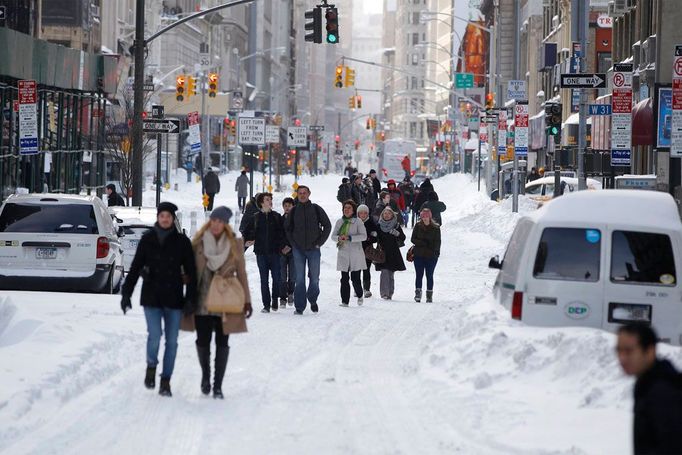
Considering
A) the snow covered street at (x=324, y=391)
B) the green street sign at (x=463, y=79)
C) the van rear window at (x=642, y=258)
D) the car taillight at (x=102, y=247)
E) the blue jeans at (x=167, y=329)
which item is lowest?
the snow covered street at (x=324, y=391)

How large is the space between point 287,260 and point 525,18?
7060cm

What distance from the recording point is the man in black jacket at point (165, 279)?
507 inches

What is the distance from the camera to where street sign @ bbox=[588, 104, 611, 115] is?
29.1 m

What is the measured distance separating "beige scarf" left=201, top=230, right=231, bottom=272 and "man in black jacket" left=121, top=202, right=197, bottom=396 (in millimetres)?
153

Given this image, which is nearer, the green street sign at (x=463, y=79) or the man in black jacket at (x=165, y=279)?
the man in black jacket at (x=165, y=279)

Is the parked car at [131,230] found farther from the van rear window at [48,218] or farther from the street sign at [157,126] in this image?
the street sign at [157,126]

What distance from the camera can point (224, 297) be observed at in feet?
42.3

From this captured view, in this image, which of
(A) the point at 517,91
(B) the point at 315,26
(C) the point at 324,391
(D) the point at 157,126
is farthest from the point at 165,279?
(A) the point at 517,91

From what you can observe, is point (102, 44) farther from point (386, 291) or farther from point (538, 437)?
point (538, 437)

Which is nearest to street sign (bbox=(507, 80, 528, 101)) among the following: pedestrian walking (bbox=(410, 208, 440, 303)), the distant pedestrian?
the distant pedestrian

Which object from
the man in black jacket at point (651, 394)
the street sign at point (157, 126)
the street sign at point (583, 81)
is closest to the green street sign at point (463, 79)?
the street sign at point (157, 126)

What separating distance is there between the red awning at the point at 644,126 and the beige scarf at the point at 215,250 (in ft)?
93.5

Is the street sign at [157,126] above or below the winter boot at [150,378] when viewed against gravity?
above

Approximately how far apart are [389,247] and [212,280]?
11.4 meters
